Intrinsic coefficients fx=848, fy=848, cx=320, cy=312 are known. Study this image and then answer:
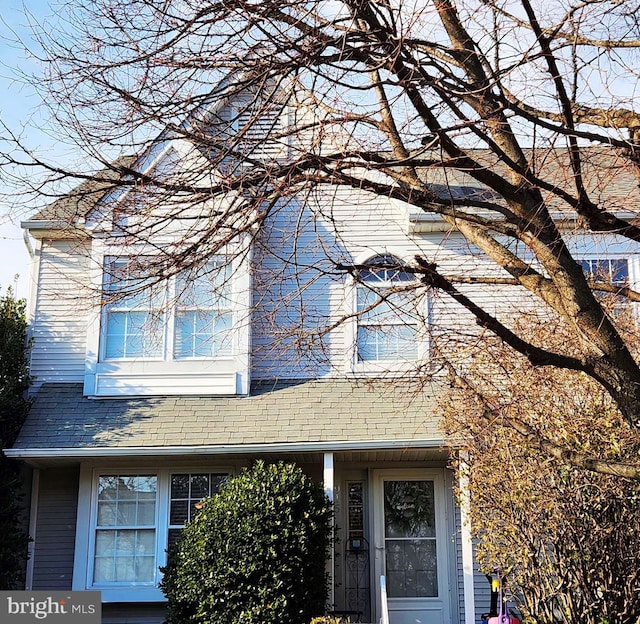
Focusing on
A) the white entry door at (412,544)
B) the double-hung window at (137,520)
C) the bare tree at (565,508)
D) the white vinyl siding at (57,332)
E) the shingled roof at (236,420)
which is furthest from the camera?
the white vinyl siding at (57,332)

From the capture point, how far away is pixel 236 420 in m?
12.0

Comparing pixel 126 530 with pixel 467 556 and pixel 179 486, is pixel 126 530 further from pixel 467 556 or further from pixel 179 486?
pixel 467 556

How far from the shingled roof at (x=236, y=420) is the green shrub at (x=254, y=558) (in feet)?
3.66

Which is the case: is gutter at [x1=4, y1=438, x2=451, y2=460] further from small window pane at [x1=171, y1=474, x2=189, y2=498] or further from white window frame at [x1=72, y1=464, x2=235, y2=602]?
small window pane at [x1=171, y1=474, x2=189, y2=498]

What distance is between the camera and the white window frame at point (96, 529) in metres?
11.8

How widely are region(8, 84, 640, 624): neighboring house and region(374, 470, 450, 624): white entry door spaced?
0.8 inches

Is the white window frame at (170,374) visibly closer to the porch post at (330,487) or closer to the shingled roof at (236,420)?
the shingled roof at (236,420)

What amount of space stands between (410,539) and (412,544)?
8 centimetres

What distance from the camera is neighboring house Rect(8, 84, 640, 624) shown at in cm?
1171

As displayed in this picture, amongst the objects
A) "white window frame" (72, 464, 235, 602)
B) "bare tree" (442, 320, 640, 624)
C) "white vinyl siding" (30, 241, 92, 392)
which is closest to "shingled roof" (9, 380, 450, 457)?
"white vinyl siding" (30, 241, 92, 392)

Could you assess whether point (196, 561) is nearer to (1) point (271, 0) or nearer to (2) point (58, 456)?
(2) point (58, 456)

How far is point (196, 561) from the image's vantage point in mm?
10156

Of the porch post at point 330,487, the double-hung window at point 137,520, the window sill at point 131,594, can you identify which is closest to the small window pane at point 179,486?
the double-hung window at point 137,520

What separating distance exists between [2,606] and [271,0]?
345 inches
